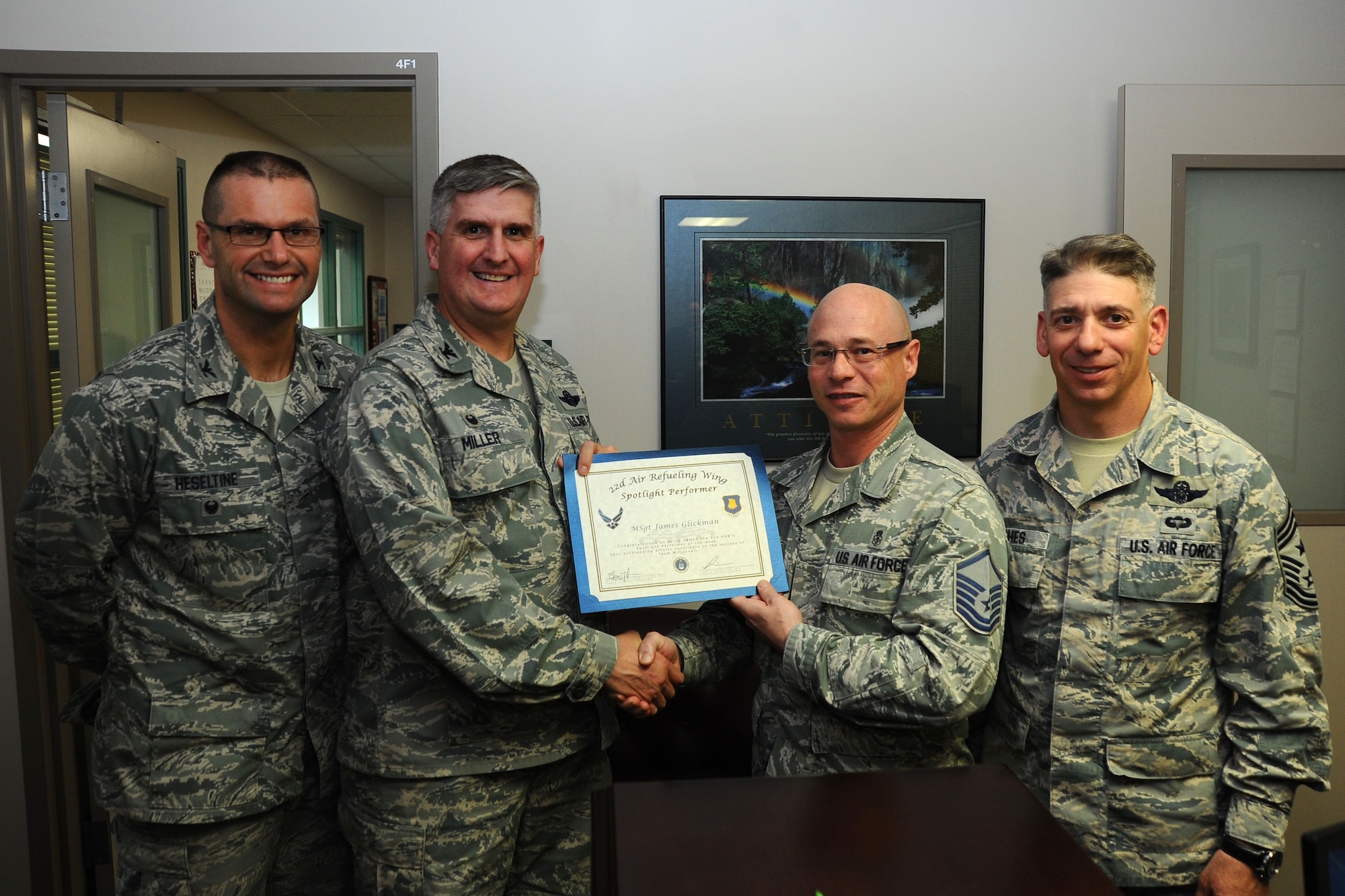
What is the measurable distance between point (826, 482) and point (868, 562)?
0.79ft

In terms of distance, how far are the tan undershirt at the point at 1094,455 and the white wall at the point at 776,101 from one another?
0.90 meters

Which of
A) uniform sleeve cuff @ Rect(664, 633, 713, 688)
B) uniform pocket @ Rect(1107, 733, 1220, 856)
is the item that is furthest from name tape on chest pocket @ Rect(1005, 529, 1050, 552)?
uniform sleeve cuff @ Rect(664, 633, 713, 688)

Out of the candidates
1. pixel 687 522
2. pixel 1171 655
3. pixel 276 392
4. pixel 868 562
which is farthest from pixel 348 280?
pixel 1171 655

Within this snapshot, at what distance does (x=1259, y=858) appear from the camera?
63.1 inches

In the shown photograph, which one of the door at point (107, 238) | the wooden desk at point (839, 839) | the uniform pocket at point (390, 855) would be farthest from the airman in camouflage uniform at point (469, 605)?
the door at point (107, 238)

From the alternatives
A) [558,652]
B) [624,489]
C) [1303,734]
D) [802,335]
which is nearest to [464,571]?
[558,652]

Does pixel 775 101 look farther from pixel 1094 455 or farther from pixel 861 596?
pixel 861 596

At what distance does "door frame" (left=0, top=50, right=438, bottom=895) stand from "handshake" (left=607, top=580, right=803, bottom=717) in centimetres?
124

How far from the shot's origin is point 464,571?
172 cm

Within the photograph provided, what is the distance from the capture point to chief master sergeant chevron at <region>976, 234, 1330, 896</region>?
5.34 feet

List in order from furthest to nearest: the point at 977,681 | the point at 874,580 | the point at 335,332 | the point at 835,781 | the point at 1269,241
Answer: the point at 335,332, the point at 1269,241, the point at 874,580, the point at 977,681, the point at 835,781

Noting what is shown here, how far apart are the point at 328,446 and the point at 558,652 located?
596mm

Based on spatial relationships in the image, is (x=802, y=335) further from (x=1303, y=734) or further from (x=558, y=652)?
(x=1303, y=734)

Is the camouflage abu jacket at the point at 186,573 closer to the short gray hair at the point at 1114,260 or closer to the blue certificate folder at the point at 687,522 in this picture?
the blue certificate folder at the point at 687,522
